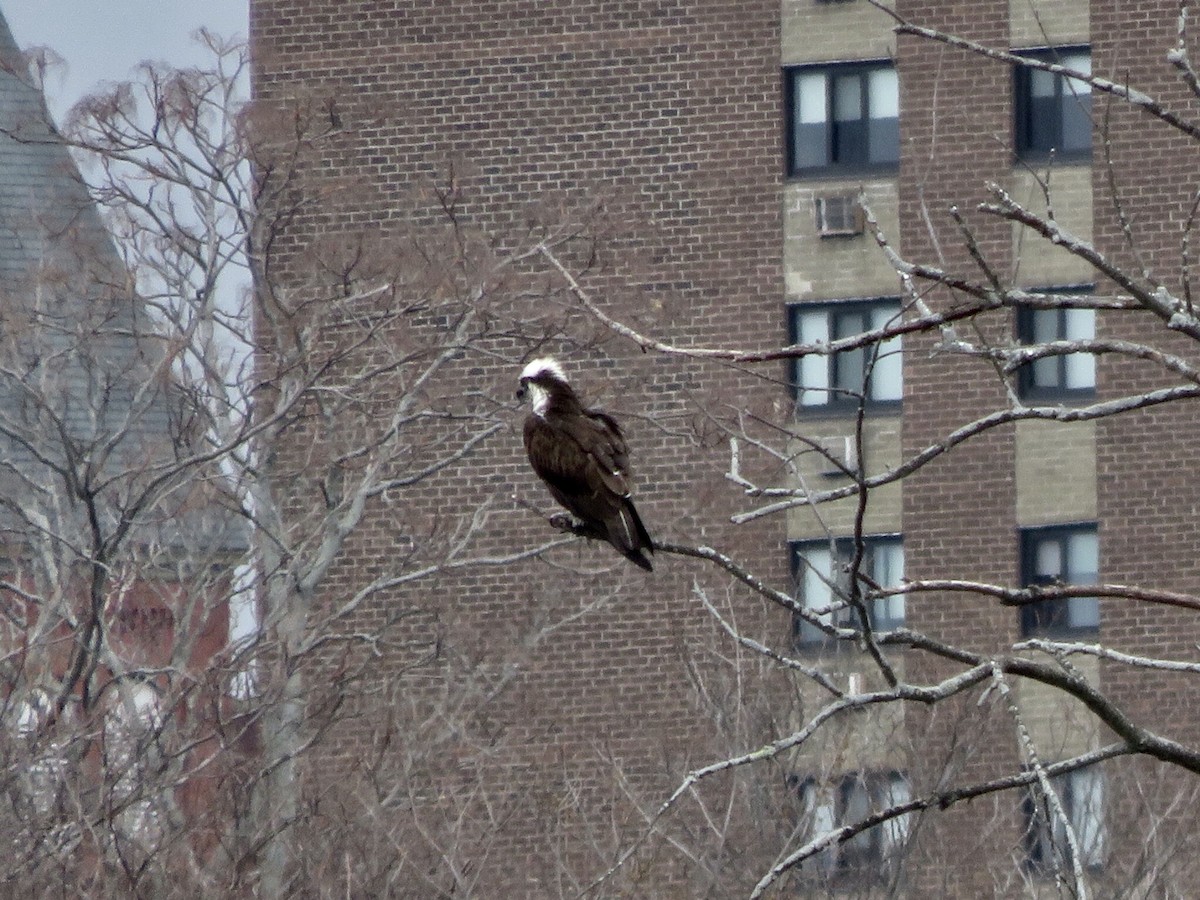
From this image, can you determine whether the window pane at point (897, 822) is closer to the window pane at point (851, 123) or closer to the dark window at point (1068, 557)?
the dark window at point (1068, 557)

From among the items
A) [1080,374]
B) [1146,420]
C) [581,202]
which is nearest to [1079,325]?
[1080,374]

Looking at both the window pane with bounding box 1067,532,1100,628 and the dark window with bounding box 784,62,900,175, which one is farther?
the dark window with bounding box 784,62,900,175


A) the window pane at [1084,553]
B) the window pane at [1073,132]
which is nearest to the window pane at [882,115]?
the window pane at [1073,132]

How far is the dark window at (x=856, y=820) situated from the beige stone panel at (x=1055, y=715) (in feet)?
13.8

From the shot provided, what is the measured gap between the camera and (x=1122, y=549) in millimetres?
26656

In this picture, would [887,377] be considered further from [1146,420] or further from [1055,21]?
[1055,21]

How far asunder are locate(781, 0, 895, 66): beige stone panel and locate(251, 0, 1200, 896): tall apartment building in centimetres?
3

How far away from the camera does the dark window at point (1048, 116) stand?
88.9 feet

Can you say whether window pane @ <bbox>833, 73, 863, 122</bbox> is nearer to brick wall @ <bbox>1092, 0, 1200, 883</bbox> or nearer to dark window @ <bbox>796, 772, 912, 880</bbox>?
brick wall @ <bbox>1092, 0, 1200, 883</bbox>

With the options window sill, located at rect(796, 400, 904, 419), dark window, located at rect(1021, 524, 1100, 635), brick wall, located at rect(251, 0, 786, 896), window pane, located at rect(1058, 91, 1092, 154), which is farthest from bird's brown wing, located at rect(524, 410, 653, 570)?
window pane, located at rect(1058, 91, 1092, 154)

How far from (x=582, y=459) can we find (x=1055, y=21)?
19.4 meters

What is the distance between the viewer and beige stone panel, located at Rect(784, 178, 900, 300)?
2767cm

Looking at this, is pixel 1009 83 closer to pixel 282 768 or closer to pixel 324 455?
pixel 324 455

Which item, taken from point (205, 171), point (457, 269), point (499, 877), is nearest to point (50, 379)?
point (205, 171)
